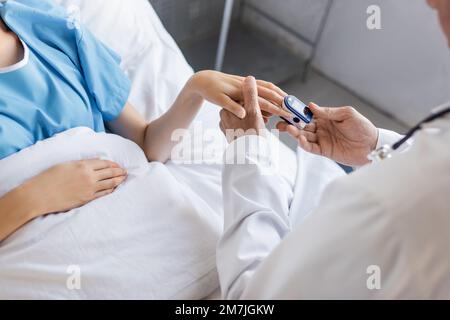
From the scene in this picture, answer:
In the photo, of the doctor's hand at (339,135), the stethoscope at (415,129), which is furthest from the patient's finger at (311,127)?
the stethoscope at (415,129)

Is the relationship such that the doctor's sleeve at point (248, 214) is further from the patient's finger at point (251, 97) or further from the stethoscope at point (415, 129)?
the stethoscope at point (415, 129)

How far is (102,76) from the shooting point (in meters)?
0.90

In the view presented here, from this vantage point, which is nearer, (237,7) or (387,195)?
(387,195)

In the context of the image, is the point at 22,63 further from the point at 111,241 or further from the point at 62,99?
the point at 111,241

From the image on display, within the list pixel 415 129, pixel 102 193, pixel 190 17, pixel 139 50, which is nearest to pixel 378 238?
pixel 415 129

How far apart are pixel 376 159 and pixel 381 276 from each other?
0.45 ft

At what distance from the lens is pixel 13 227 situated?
700 millimetres

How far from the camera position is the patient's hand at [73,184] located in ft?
2.39

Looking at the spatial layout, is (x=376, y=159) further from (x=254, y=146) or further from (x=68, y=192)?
(x=68, y=192)

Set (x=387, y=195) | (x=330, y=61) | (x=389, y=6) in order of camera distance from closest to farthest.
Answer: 1. (x=387, y=195)
2. (x=389, y=6)
3. (x=330, y=61)

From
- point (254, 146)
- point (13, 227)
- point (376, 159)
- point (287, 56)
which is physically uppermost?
point (376, 159)
